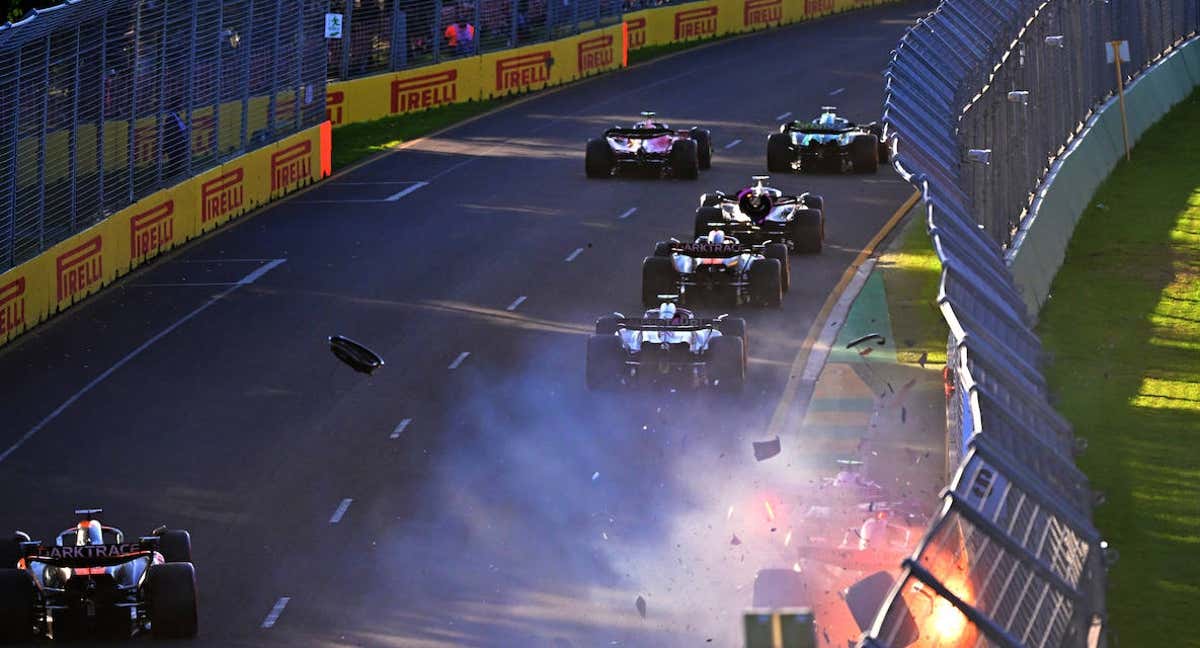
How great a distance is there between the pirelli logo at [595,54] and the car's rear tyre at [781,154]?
15294 mm

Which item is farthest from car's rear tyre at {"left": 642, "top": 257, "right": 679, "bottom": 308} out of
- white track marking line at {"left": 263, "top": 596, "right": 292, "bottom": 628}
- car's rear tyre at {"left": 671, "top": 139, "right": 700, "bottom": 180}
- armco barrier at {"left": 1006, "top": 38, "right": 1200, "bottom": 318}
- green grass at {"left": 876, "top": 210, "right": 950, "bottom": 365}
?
white track marking line at {"left": 263, "top": 596, "right": 292, "bottom": 628}

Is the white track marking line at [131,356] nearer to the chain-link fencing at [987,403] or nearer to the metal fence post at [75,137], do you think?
the metal fence post at [75,137]

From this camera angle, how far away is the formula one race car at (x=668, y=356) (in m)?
23.3

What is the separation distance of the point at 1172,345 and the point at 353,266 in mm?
12142

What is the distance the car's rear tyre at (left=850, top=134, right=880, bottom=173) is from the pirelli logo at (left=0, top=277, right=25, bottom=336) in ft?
55.3

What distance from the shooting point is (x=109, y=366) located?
2561cm

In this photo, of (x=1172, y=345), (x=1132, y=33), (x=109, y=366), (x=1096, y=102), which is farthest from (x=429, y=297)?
(x=1132, y=33)

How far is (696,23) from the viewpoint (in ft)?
199

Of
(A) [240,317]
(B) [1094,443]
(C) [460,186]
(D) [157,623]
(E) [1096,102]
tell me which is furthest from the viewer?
(C) [460,186]

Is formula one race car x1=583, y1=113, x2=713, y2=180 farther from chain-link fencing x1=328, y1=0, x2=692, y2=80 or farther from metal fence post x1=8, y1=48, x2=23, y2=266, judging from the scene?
metal fence post x1=8, y1=48, x2=23, y2=266

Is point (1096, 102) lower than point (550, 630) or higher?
higher

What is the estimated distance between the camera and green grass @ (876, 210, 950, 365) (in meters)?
25.6

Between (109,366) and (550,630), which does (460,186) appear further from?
(550,630)

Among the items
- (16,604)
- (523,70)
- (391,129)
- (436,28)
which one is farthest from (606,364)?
(523,70)
